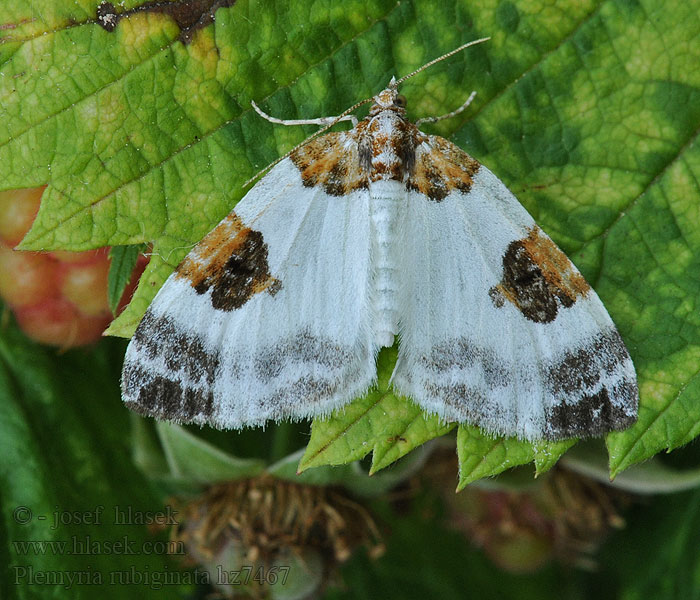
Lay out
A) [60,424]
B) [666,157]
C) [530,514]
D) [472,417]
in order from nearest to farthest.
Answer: [472,417], [666,157], [60,424], [530,514]

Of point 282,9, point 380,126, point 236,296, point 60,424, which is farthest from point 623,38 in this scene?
point 60,424

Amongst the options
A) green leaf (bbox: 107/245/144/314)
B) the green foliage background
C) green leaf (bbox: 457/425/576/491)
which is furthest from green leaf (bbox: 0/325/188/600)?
green leaf (bbox: 457/425/576/491)

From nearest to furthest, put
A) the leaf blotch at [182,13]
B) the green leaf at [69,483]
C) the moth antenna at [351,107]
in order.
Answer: the leaf blotch at [182,13]
the moth antenna at [351,107]
the green leaf at [69,483]

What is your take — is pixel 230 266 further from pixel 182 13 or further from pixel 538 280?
pixel 538 280

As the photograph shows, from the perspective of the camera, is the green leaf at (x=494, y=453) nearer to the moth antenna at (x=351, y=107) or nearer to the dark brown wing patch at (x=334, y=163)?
the dark brown wing patch at (x=334, y=163)

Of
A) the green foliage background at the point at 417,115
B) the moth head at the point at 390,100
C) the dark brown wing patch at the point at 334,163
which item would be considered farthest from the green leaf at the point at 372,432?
the moth head at the point at 390,100

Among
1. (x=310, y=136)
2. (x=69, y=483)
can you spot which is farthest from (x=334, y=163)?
(x=69, y=483)

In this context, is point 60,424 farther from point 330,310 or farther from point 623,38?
point 623,38

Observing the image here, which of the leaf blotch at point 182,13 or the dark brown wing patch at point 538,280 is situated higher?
the leaf blotch at point 182,13
